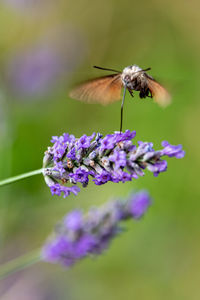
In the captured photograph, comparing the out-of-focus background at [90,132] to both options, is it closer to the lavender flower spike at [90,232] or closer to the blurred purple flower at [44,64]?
the blurred purple flower at [44,64]

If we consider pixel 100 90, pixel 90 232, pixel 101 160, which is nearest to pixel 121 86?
pixel 100 90

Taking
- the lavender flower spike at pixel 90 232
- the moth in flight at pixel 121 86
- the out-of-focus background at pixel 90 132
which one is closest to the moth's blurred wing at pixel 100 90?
the moth in flight at pixel 121 86

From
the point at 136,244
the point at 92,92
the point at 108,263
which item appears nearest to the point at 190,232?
the point at 136,244

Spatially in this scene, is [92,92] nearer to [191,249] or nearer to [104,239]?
[104,239]

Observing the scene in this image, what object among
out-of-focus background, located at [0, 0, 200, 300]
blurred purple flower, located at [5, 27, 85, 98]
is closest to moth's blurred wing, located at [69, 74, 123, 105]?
out-of-focus background, located at [0, 0, 200, 300]

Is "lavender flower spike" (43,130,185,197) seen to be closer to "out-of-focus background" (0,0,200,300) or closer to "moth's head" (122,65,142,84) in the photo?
"moth's head" (122,65,142,84)

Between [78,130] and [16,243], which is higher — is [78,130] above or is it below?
above

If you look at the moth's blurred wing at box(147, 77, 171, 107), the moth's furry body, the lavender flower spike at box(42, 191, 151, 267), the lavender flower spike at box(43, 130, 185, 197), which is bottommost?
the lavender flower spike at box(42, 191, 151, 267)
